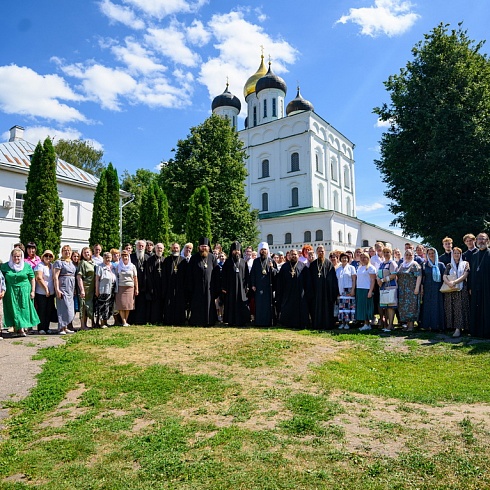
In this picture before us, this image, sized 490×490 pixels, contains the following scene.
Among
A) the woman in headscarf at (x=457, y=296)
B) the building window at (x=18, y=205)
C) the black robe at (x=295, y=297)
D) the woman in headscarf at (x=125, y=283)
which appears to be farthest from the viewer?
the building window at (x=18, y=205)

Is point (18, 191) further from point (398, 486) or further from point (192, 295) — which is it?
point (398, 486)

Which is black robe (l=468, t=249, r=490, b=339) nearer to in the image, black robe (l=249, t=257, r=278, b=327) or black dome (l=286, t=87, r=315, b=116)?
black robe (l=249, t=257, r=278, b=327)

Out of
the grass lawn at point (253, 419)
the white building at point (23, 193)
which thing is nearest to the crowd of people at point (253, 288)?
the grass lawn at point (253, 419)

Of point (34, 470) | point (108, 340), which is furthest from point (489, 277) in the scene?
point (34, 470)

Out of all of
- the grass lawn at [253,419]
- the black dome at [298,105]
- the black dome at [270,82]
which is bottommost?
the grass lawn at [253,419]

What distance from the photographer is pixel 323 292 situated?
33.1ft

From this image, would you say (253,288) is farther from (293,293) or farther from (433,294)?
(433,294)

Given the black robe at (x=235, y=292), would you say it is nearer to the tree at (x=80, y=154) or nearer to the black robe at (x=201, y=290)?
the black robe at (x=201, y=290)

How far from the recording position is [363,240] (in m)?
53.0

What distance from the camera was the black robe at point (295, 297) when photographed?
1025cm

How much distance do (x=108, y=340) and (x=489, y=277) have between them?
7.19 m

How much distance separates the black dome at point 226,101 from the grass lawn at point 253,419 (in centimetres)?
5265

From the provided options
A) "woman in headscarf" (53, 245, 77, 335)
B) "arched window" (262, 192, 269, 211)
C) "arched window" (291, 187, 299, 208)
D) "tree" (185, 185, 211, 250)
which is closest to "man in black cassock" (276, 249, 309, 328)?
"woman in headscarf" (53, 245, 77, 335)

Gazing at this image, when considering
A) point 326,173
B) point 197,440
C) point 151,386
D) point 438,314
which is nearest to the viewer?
point 197,440
